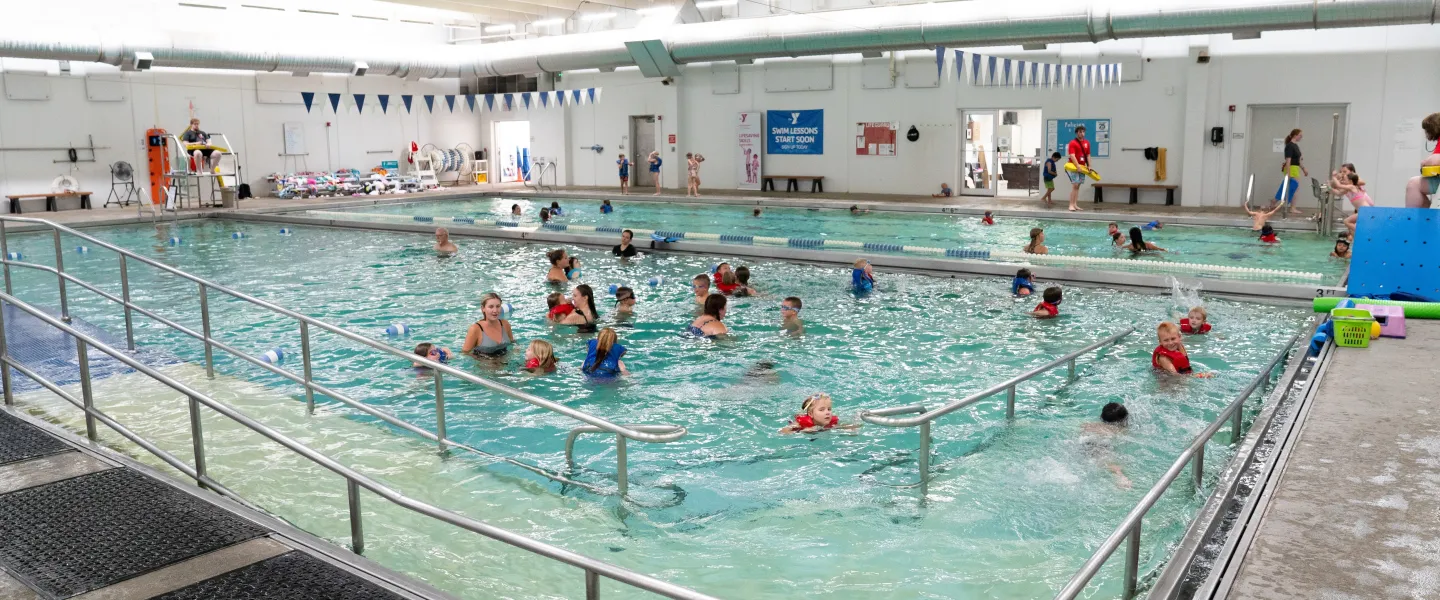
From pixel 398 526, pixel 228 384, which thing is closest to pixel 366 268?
pixel 228 384

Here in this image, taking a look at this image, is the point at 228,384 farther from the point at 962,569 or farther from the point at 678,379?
the point at 962,569

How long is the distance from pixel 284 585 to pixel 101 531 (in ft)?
3.41

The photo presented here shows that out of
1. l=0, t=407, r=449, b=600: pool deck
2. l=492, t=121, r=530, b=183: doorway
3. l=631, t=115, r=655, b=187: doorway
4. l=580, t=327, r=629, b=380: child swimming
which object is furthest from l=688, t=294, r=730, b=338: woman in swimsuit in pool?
l=492, t=121, r=530, b=183: doorway

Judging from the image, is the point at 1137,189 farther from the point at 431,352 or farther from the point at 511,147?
the point at 511,147

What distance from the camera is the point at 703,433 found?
7.48 meters

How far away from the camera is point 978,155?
25688 mm

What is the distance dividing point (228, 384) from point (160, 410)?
0.92m

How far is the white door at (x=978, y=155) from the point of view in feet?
79.7

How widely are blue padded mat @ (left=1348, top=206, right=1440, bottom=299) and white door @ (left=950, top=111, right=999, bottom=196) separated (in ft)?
48.4

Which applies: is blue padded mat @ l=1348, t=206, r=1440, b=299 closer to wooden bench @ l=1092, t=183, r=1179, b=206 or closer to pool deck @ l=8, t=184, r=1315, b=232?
pool deck @ l=8, t=184, r=1315, b=232

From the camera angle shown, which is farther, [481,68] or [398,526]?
[481,68]

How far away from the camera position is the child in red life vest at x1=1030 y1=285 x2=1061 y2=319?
432 inches

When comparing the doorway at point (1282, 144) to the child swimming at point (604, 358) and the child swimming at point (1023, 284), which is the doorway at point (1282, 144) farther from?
the child swimming at point (604, 358)

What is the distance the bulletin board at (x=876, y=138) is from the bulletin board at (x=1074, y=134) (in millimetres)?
3786
